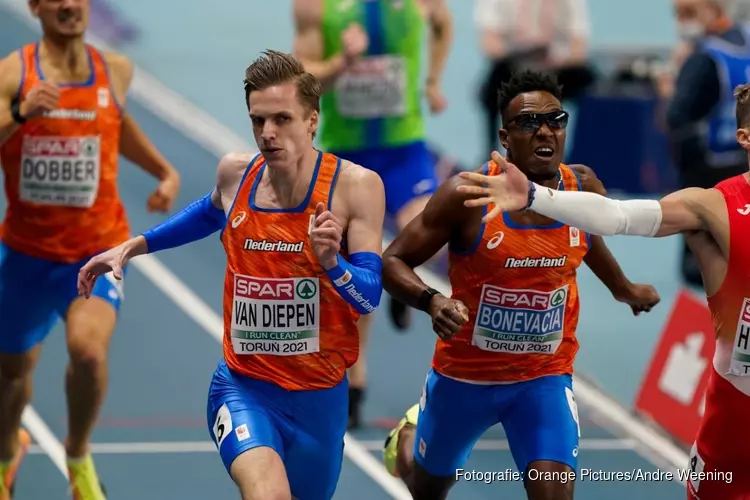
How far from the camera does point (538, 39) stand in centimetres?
1515

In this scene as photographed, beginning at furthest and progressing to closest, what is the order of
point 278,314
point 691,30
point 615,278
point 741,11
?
point 741,11, point 691,30, point 615,278, point 278,314

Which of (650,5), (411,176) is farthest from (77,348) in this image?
(650,5)

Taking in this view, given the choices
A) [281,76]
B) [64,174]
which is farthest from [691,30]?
[281,76]

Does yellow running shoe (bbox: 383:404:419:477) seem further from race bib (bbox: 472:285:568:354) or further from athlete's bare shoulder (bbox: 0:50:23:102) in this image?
athlete's bare shoulder (bbox: 0:50:23:102)

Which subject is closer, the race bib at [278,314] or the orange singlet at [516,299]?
the race bib at [278,314]

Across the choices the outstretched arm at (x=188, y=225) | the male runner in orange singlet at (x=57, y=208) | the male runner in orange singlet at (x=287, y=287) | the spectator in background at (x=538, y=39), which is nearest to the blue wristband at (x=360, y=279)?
the male runner in orange singlet at (x=287, y=287)

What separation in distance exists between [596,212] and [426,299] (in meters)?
0.93

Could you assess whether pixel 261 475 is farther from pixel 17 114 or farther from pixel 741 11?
pixel 741 11

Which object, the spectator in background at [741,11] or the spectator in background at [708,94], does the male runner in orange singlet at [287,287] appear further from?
the spectator in background at [741,11]

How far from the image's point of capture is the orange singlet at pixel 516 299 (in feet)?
21.0

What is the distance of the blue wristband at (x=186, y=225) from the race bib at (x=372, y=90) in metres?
3.81

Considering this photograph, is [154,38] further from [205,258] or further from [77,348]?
[77,348]

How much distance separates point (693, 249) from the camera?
19.0 feet

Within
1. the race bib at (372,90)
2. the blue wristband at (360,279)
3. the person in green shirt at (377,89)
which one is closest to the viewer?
the blue wristband at (360,279)
